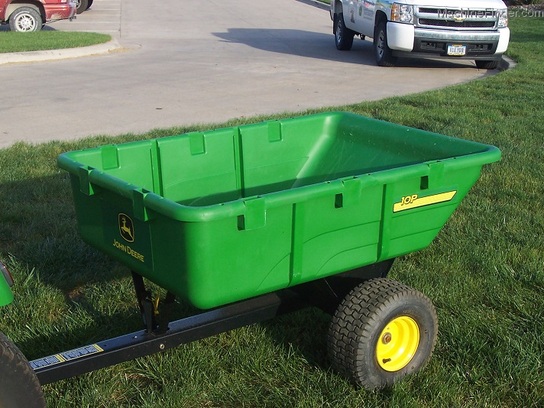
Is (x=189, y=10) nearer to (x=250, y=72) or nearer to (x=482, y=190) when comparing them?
(x=250, y=72)

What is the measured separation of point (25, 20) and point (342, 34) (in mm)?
6970

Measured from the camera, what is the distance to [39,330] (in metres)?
3.83

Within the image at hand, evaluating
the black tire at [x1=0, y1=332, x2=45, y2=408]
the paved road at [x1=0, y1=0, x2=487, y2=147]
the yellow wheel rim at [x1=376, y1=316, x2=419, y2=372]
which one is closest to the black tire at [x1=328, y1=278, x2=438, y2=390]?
the yellow wheel rim at [x1=376, y1=316, x2=419, y2=372]

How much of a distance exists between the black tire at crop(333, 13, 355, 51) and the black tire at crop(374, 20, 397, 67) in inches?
76.7

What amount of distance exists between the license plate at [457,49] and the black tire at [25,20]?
910 centimetres

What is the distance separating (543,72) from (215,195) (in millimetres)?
9285

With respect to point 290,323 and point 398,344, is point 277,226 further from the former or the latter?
point 290,323

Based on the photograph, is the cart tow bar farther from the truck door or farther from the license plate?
the truck door

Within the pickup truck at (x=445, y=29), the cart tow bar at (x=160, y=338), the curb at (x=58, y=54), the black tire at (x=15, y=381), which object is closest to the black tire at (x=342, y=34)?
the pickup truck at (x=445, y=29)

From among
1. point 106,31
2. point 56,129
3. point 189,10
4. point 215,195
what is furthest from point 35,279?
point 189,10

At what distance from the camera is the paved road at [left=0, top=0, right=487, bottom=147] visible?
9.02m

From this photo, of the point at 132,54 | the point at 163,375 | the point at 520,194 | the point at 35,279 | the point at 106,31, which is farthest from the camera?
the point at 106,31

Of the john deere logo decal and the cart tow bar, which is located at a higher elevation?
the john deere logo decal

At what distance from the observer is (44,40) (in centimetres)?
1541
